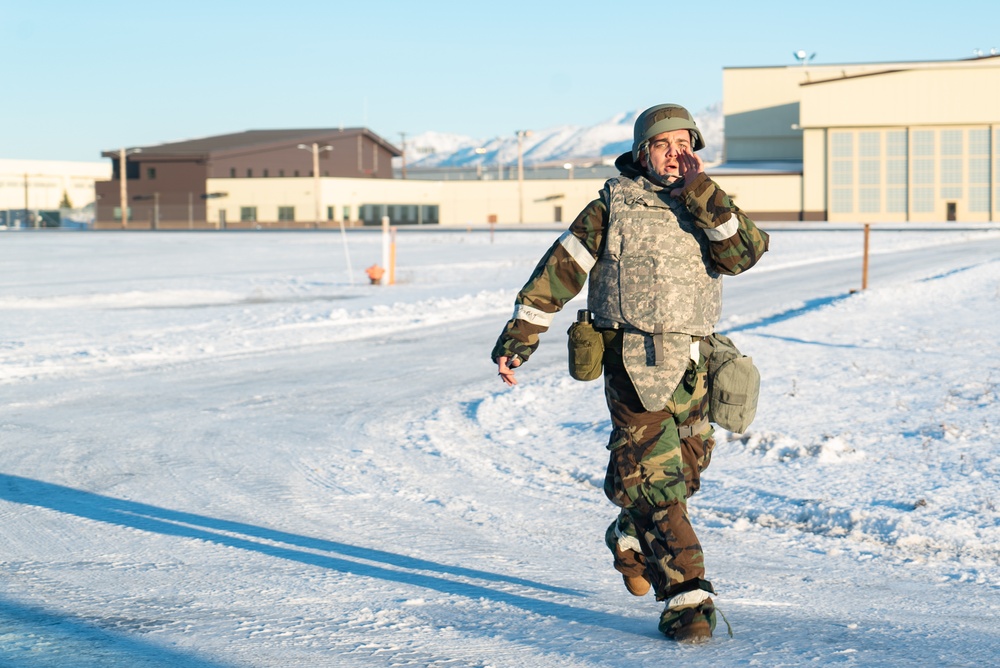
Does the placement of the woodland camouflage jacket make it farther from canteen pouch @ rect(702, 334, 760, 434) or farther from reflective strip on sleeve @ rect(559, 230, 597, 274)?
canteen pouch @ rect(702, 334, 760, 434)

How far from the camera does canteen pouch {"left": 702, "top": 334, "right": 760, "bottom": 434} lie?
4.26 metres

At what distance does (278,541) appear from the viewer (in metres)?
5.74

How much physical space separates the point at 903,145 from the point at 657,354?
76.2 metres

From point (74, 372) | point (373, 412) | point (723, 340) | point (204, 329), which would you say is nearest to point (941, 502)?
point (723, 340)

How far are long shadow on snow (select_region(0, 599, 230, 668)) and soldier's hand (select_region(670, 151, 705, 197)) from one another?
2.21 metres

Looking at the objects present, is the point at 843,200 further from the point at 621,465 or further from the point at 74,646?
the point at 74,646

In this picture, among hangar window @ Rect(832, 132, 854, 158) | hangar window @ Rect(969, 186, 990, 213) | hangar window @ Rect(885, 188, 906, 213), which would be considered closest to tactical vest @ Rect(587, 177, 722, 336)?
hangar window @ Rect(885, 188, 906, 213)

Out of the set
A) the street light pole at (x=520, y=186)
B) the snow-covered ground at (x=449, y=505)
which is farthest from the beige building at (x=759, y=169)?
the snow-covered ground at (x=449, y=505)

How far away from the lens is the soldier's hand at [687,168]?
420cm

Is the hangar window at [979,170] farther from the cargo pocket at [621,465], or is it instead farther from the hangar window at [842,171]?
the cargo pocket at [621,465]

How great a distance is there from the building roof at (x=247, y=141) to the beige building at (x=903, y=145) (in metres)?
34.6

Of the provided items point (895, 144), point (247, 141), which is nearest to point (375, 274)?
point (895, 144)

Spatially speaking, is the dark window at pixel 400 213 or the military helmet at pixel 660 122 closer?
the military helmet at pixel 660 122

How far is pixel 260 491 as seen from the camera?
6891 millimetres
